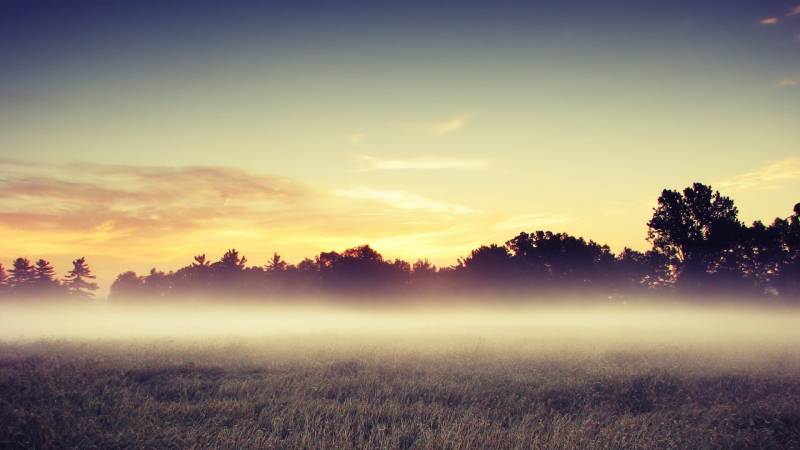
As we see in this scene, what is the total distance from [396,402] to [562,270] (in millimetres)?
62270

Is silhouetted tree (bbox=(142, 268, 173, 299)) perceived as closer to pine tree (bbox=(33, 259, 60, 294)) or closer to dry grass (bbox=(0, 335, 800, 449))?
pine tree (bbox=(33, 259, 60, 294))

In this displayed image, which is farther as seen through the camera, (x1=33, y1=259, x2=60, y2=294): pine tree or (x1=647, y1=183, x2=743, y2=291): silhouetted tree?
(x1=33, y1=259, x2=60, y2=294): pine tree

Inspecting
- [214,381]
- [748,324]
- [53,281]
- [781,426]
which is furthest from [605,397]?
[53,281]

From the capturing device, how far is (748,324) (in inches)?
1426

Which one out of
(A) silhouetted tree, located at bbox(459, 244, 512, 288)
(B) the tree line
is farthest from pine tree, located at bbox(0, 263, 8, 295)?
(A) silhouetted tree, located at bbox(459, 244, 512, 288)

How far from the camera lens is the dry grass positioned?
6086 millimetres

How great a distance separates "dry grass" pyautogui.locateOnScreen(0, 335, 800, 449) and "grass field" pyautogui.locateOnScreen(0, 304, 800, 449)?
0.03 meters

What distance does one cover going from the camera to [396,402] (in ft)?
27.4

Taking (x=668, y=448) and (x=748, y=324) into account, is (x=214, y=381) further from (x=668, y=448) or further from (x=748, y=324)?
(x=748, y=324)

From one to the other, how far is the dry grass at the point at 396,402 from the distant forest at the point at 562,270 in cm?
3839

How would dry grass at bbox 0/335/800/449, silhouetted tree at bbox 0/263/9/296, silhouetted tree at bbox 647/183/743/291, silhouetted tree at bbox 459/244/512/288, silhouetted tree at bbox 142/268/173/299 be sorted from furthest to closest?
silhouetted tree at bbox 142/268/173/299 → silhouetted tree at bbox 0/263/9/296 → silhouetted tree at bbox 459/244/512/288 → silhouetted tree at bbox 647/183/743/291 → dry grass at bbox 0/335/800/449

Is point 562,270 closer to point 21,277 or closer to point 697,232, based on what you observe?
point 697,232

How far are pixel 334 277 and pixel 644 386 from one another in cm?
5589

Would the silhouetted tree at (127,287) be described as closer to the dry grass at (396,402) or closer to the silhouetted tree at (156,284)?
the silhouetted tree at (156,284)
